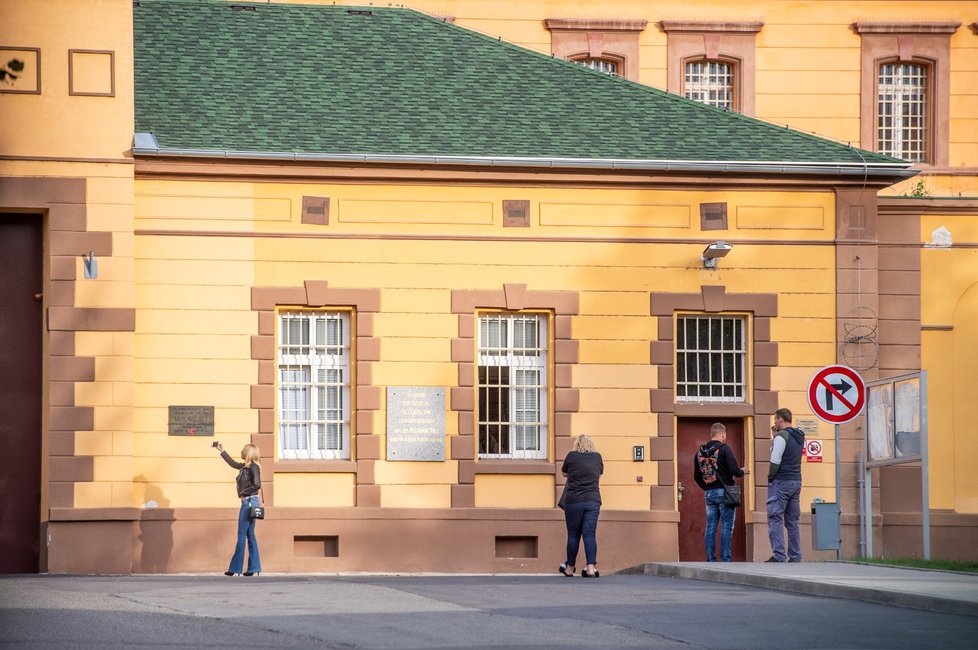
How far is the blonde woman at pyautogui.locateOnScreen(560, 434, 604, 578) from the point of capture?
2055cm

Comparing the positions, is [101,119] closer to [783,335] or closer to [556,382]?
[556,382]

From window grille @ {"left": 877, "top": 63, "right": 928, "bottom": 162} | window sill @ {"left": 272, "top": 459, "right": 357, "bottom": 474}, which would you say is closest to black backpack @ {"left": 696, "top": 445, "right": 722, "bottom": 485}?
window sill @ {"left": 272, "top": 459, "right": 357, "bottom": 474}

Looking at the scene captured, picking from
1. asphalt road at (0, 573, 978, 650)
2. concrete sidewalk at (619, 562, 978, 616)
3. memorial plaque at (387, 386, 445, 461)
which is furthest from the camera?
memorial plaque at (387, 386, 445, 461)

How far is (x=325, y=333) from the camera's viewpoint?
23.5 meters

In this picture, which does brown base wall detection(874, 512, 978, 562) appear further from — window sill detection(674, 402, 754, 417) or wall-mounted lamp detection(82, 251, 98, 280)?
wall-mounted lamp detection(82, 251, 98, 280)

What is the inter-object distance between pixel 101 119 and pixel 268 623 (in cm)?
1086

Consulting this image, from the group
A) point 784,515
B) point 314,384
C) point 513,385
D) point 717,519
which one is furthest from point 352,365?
point 784,515

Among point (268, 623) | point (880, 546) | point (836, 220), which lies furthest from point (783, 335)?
point (268, 623)

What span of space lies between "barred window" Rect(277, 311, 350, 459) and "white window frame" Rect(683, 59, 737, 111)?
487 inches

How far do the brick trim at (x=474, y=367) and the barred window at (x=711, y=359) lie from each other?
5.33 ft

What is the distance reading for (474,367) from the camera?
23.6 metres

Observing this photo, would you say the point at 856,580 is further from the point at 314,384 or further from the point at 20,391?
the point at 20,391

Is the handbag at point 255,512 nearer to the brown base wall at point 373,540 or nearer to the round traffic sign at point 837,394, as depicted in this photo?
the brown base wall at point 373,540

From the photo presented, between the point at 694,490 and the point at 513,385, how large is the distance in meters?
2.98
